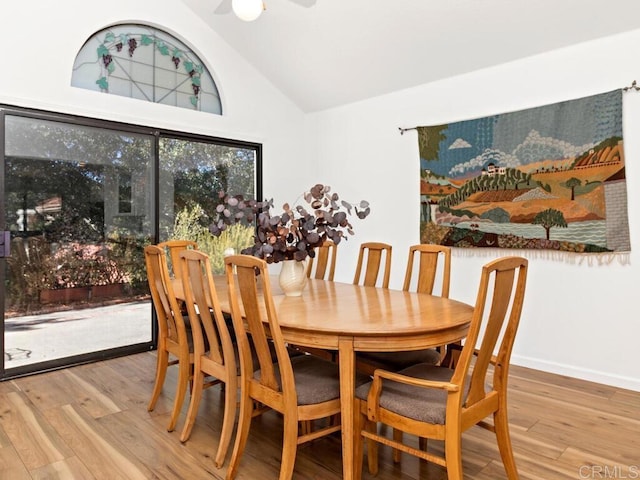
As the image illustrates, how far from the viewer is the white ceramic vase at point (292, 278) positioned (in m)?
2.63

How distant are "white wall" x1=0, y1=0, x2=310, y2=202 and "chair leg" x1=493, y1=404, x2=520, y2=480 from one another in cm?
356

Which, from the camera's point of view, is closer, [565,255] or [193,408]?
[193,408]

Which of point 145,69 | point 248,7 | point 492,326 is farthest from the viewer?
point 145,69

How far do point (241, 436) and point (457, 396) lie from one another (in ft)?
3.34

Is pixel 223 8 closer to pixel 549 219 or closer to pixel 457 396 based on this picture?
pixel 549 219

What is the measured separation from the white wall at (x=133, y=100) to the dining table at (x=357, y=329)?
2.46 metres

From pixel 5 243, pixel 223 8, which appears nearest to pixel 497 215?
pixel 223 8

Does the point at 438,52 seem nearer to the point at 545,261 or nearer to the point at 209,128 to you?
the point at 545,261

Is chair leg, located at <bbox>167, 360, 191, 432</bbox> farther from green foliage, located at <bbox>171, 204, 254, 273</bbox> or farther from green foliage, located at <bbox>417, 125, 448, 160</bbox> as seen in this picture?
green foliage, located at <bbox>417, 125, 448, 160</bbox>

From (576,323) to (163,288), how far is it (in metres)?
2.91

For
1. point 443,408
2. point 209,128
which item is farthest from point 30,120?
point 443,408

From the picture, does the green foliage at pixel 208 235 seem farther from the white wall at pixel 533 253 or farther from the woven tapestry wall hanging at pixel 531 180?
the woven tapestry wall hanging at pixel 531 180

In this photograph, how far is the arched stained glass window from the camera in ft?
12.5

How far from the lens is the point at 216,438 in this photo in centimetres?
246
